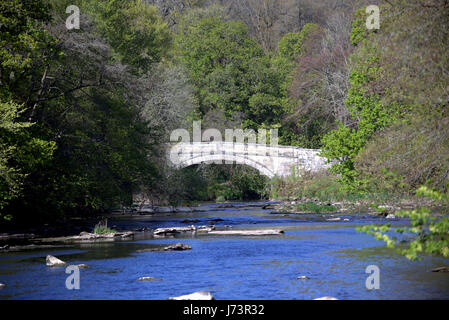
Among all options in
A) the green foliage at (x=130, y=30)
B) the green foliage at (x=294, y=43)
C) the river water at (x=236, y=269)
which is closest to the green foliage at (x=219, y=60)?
the green foliage at (x=294, y=43)

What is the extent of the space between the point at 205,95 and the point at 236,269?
139ft

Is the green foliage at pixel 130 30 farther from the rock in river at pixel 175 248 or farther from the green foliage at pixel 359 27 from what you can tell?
the rock in river at pixel 175 248

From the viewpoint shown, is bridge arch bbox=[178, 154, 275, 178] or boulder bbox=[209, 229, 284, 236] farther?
bridge arch bbox=[178, 154, 275, 178]

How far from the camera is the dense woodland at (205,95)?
1559 centimetres

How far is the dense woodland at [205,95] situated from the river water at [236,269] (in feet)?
6.75

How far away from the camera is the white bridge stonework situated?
4312 centimetres

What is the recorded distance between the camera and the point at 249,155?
148 feet

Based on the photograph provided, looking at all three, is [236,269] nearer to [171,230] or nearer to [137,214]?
[171,230]

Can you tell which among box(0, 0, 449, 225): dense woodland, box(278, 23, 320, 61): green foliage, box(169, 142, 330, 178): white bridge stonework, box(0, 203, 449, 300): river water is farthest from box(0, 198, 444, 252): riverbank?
box(278, 23, 320, 61): green foliage

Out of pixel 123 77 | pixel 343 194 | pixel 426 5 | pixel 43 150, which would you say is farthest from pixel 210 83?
pixel 426 5

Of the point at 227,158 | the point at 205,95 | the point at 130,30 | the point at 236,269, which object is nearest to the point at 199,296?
the point at 236,269

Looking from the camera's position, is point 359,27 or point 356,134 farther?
point 359,27

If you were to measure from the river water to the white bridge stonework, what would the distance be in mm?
20110

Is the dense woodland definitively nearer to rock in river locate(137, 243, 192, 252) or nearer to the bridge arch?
the bridge arch
